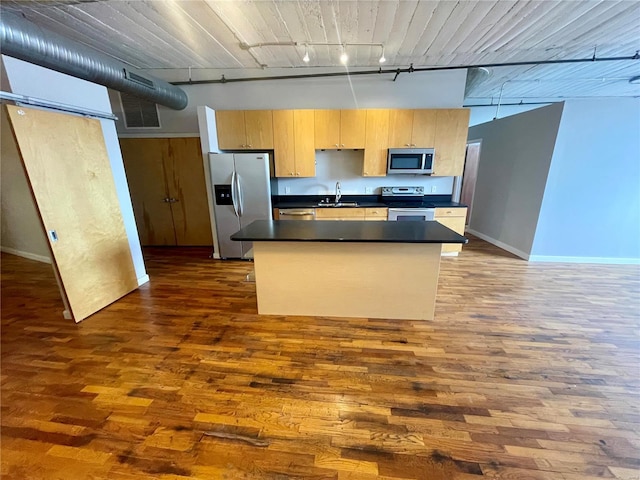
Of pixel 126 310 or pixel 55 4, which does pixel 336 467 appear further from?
pixel 55 4

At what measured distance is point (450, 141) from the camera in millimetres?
4180

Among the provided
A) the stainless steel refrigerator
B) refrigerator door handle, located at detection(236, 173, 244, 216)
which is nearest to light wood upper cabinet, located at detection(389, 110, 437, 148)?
the stainless steel refrigerator

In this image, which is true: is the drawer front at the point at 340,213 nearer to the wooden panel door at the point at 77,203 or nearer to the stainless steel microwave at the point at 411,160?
the stainless steel microwave at the point at 411,160

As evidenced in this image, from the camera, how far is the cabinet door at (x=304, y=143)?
4207 millimetres

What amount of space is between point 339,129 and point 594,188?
4055 millimetres

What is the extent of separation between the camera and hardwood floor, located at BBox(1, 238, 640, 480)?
4.47ft

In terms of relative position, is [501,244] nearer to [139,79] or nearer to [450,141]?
[450,141]

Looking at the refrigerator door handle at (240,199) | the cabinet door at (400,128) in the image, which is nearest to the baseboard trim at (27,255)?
the refrigerator door handle at (240,199)

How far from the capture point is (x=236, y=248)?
14.3ft

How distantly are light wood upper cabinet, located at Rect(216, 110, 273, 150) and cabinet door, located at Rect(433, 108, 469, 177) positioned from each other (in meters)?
2.80

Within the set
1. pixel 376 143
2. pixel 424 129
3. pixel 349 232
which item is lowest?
pixel 349 232

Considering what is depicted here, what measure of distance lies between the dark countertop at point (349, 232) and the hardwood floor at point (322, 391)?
2.96 ft

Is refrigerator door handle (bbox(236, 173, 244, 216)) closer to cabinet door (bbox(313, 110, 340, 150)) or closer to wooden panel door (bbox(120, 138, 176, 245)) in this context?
cabinet door (bbox(313, 110, 340, 150))

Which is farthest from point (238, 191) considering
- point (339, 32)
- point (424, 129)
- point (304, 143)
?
point (424, 129)
